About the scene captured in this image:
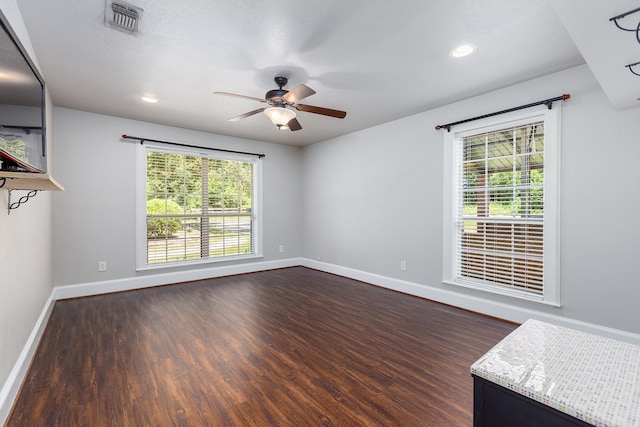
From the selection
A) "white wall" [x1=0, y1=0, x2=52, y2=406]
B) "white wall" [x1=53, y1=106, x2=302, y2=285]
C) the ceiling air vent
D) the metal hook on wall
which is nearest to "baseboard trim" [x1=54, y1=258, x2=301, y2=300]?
"white wall" [x1=53, y1=106, x2=302, y2=285]

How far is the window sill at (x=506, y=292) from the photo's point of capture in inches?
120

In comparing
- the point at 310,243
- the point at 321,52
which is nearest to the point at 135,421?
the point at 321,52

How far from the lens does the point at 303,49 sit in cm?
251

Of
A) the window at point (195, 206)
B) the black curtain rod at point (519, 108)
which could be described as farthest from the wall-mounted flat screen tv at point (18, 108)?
the black curtain rod at point (519, 108)

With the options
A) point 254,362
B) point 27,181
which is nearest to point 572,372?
point 254,362

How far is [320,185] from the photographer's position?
5984 mm

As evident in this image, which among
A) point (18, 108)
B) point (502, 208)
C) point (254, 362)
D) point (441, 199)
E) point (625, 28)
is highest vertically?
point (625, 28)

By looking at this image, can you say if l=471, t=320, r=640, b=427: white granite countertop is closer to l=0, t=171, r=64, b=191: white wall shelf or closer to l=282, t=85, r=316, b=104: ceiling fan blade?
l=0, t=171, r=64, b=191: white wall shelf

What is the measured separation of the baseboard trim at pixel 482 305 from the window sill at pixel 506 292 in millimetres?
113

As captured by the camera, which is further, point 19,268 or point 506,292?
point 506,292

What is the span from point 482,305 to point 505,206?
1.18m

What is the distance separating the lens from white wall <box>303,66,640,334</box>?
2.64 meters

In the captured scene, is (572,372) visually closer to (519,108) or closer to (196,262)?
(519,108)

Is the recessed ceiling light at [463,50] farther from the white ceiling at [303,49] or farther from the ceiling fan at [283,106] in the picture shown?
the ceiling fan at [283,106]
